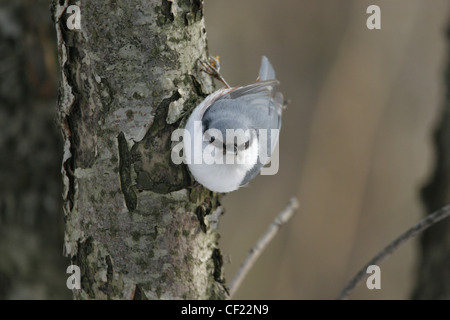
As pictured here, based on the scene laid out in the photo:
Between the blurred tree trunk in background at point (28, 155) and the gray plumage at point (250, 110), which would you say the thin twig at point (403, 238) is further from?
the blurred tree trunk in background at point (28, 155)

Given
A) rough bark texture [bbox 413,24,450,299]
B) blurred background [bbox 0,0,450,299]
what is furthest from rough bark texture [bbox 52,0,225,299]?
blurred background [bbox 0,0,450,299]

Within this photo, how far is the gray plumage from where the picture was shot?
1.29 meters

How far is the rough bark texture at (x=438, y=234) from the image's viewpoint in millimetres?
1812

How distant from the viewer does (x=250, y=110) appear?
58.4 inches

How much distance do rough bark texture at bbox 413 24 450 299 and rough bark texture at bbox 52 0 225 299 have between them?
1079 millimetres

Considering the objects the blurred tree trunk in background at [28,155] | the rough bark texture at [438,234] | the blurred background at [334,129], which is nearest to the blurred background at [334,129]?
the blurred background at [334,129]

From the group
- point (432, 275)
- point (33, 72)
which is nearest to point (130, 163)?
point (33, 72)

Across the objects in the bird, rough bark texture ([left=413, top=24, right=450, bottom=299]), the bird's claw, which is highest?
the bird's claw

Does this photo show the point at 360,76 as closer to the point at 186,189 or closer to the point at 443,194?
the point at 443,194

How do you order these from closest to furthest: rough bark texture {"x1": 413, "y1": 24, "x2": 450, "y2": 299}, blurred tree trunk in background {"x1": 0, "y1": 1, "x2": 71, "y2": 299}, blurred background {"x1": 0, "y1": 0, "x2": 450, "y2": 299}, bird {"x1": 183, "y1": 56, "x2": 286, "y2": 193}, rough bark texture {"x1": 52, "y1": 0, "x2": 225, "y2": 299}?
rough bark texture {"x1": 52, "y1": 0, "x2": 225, "y2": 299} < bird {"x1": 183, "y1": 56, "x2": 286, "y2": 193} < rough bark texture {"x1": 413, "y1": 24, "x2": 450, "y2": 299} < blurred tree trunk in background {"x1": 0, "y1": 1, "x2": 71, "y2": 299} < blurred background {"x1": 0, "y1": 0, "x2": 450, "y2": 299}

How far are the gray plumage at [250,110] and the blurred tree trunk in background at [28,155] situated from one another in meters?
0.90

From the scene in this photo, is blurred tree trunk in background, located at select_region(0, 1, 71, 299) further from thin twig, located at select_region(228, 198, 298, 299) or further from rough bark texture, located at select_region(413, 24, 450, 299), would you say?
rough bark texture, located at select_region(413, 24, 450, 299)

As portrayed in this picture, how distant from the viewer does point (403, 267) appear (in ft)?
10.7

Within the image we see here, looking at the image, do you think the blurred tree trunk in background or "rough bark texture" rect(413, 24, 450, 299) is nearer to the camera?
"rough bark texture" rect(413, 24, 450, 299)
